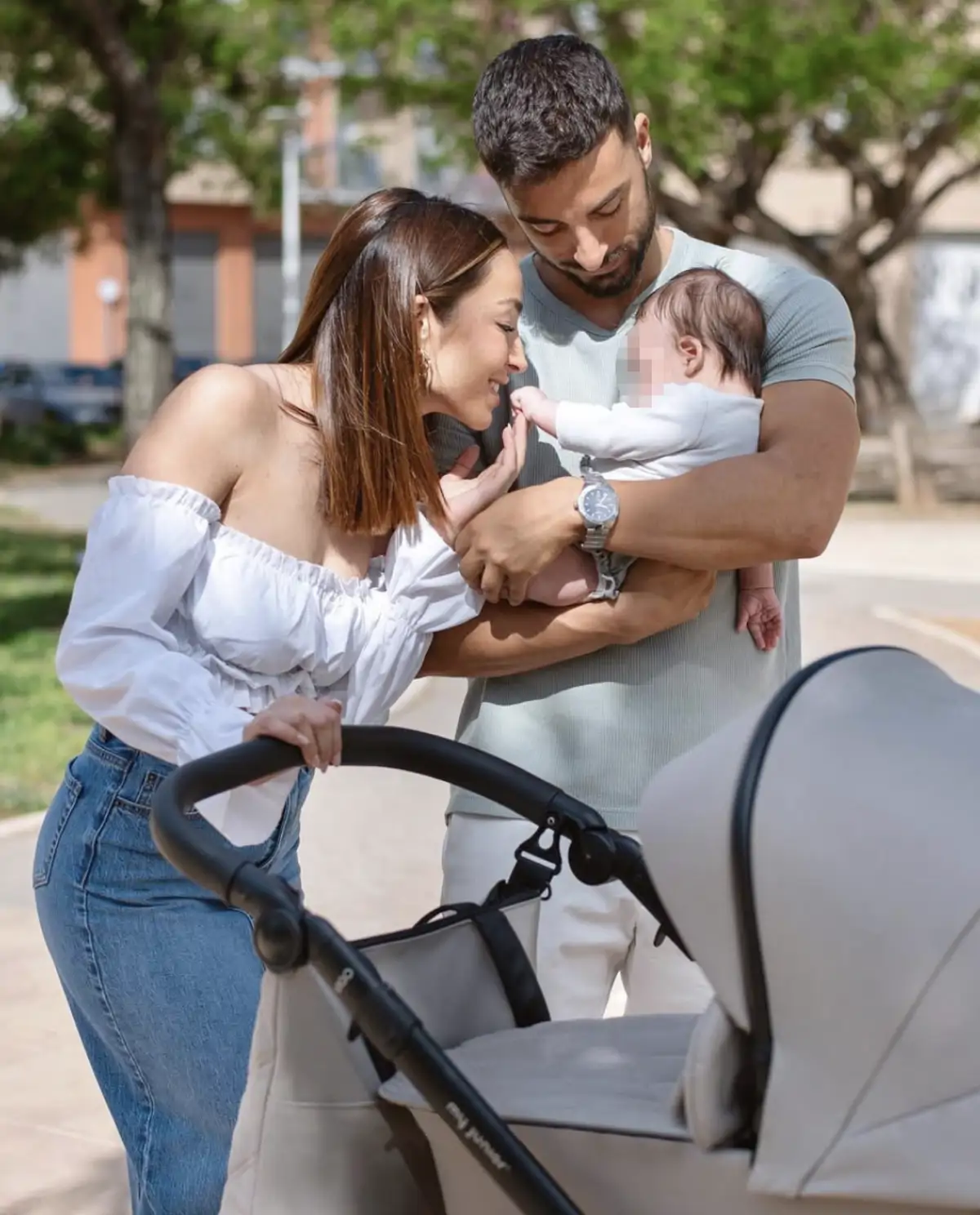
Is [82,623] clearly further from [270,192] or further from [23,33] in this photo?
[270,192]

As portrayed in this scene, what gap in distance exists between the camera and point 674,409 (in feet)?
9.05

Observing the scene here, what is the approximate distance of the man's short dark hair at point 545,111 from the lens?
8.61 feet

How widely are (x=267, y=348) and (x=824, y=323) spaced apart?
4488 cm

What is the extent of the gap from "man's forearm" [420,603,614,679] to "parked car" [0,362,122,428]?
2662 centimetres

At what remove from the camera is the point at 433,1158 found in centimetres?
197

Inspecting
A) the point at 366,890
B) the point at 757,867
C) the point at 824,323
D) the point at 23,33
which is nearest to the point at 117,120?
the point at 23,33

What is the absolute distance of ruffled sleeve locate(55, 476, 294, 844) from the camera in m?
2.30

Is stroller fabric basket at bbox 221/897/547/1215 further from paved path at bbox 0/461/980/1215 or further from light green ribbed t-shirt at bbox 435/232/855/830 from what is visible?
paved path at bbox 0/461/980/1215

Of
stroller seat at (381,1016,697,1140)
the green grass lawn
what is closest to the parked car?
the green grass lawn

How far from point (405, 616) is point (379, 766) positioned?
0.34 m

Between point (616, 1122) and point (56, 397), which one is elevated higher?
point (616, 1122)

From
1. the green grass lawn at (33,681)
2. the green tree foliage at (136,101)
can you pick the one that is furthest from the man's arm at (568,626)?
the green tree foliage at (136,101)

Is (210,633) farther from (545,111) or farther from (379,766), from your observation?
(545,111)

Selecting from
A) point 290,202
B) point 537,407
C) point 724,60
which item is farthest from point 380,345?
point 290,202
